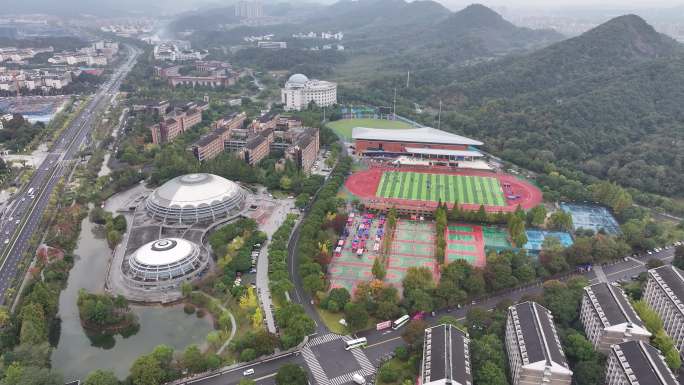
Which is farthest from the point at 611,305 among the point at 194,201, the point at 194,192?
the point at 194,192

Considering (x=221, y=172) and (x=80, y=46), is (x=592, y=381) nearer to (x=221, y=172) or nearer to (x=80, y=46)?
(x=221, y=172)

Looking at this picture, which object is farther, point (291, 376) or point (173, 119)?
point (173, 119)

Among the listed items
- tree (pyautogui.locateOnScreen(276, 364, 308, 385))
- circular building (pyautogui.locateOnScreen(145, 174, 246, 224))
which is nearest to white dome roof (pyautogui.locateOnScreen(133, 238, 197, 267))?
circular building (pyautogui.locateOnScreen(145, 174, 246, 224))

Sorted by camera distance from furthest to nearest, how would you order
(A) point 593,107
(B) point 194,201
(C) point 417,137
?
(A) point 593,107 → (C) point 417,137 → (B) point 194,201

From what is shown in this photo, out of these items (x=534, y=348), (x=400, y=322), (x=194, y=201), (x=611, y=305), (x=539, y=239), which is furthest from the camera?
(x=194, y=201)

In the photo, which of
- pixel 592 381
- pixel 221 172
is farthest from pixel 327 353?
pixel 221 172

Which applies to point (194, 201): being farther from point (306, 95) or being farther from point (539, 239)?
point (306, 95)

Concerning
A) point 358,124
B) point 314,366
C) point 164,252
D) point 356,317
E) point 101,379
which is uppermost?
point 358,124
